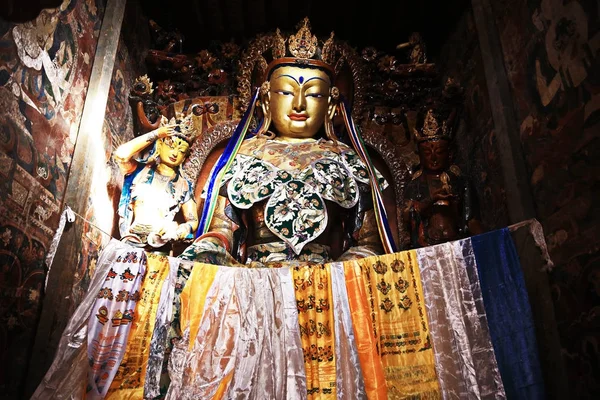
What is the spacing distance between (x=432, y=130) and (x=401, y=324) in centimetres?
212

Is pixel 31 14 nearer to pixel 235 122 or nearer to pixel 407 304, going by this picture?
pixel 235 122

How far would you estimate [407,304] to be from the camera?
2977 mm

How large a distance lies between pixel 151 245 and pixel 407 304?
6.71 feet

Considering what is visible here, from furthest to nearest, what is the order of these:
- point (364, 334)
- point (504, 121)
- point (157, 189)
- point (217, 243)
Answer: point (157, 189)
point (217, 243)
point (504, 121)
point (364, 334)

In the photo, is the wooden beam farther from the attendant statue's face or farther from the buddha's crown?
the buddha's crown

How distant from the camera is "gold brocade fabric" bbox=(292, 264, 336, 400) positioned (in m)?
2.81

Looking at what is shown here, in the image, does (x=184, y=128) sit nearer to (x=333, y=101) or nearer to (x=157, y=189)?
(x=157, y=189)

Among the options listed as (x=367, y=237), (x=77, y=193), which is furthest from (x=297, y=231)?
(x=77, y=193)

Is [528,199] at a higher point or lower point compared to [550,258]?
higher

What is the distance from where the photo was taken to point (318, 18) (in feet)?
17.0

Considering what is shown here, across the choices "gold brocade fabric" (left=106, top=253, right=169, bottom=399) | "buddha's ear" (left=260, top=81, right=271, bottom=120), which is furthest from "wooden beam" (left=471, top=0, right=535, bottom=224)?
"gold brocade fabric" (left=106, top=253, right=169, bottom=399)

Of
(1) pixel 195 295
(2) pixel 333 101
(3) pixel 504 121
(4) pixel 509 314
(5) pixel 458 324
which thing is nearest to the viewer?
(4) pixel 509 314

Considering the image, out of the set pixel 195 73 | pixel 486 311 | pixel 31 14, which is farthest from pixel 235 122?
pixel 486 311

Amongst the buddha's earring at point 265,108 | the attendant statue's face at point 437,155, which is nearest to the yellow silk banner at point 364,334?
the attendant statue's face at point 437,155
